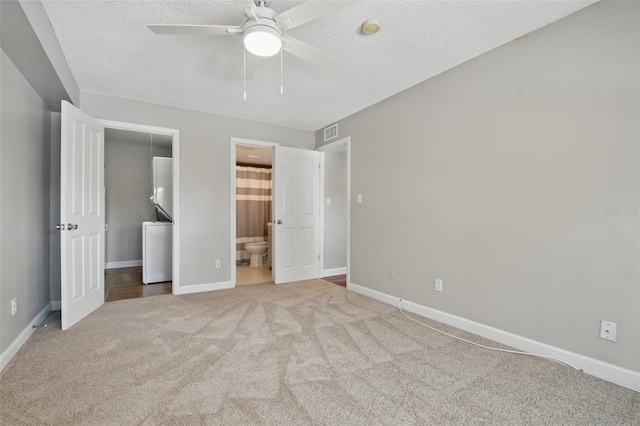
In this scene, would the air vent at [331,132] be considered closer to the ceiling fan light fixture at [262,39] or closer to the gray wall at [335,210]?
the gray wall at [335,210]

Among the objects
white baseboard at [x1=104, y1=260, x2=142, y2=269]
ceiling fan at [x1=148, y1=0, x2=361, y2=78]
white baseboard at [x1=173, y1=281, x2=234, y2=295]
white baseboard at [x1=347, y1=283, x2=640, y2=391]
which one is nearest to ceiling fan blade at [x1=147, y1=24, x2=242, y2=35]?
ceiling fan at [x1=148, y1=0, x2=361, y2=78]

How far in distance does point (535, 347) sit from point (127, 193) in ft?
22.5

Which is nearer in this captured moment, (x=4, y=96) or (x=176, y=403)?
(x=176, y=403)

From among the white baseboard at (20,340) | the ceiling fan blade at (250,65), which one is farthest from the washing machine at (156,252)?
the ceiling fan blade at (250,65)

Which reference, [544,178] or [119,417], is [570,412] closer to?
[544,178]

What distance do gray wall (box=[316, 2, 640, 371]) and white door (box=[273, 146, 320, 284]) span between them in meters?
1.69

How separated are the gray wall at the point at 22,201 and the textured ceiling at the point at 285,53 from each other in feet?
1.80

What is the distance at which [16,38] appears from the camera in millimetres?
1849

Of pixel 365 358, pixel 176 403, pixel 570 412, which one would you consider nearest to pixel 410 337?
pixel 365 358

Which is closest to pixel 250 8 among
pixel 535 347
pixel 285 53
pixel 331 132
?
pixel 285 53

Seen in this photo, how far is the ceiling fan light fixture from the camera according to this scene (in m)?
1.67

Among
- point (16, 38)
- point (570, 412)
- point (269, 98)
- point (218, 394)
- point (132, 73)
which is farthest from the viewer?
point (269, 98)

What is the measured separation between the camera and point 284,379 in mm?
1805

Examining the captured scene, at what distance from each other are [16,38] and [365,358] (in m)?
3.19
